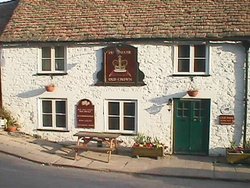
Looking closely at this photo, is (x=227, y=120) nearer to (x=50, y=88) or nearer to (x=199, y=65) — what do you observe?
(x=199, y=65)

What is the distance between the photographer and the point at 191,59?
45.5 ft

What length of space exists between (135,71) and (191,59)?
7.16 ft

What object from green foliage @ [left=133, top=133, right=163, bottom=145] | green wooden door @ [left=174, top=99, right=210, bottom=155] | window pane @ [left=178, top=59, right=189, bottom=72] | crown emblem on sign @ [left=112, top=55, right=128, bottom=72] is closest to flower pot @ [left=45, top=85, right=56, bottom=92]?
crown emblem on sign @ [left=112, top=55, right=128, bottom=72]

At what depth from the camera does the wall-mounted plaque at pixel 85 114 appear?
14758mm

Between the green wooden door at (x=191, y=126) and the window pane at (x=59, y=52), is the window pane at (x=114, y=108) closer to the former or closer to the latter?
the green wooden door at (x=191, y=126)

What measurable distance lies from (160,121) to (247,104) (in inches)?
128

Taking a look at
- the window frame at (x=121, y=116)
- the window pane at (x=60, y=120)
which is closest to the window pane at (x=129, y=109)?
the window frame at (x=121, y=116)

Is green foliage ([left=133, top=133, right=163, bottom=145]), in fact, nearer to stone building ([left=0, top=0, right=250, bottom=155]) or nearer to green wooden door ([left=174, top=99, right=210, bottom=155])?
stone building ([left=0, top=0, right=250, bottom=155])

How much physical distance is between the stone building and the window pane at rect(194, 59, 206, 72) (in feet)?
0.12

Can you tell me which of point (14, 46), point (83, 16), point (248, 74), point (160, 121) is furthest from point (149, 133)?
point (14, 46)

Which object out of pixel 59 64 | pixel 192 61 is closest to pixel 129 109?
pixel 192 61

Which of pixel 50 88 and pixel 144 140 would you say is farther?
pixel 50 88

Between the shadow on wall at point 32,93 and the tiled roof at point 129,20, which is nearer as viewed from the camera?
the tiled roof at point 129,20

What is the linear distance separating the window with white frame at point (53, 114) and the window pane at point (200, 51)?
5.58 m
